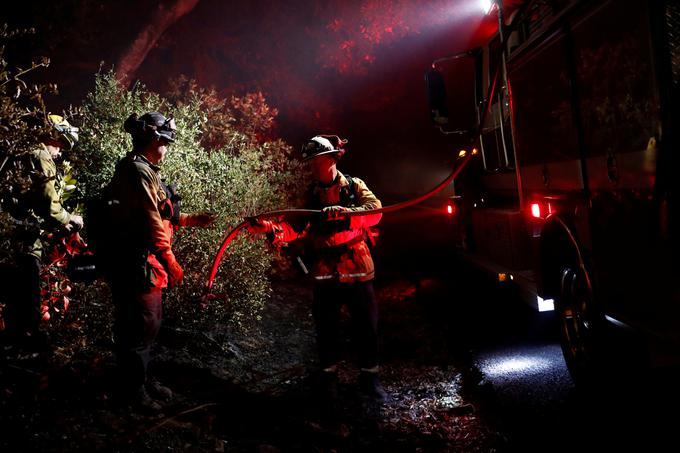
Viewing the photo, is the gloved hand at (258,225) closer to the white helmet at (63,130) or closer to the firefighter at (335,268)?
the firefighter at (335,268)

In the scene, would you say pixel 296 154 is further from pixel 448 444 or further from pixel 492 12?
pixel 448 444

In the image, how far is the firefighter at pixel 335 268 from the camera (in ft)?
13.4

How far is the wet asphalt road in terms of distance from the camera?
10.1 ft

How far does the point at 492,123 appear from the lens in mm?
5734

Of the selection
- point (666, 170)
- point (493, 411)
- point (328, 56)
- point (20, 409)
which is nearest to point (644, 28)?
point (666, 170)

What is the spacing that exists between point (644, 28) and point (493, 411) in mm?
2605

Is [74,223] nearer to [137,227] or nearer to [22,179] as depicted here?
[137,227]

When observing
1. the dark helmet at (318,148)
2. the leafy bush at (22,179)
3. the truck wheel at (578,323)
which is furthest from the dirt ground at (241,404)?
the dark helmet at (318,148)

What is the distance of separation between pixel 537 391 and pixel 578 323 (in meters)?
0.61

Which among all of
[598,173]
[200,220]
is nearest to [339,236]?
[200,220]

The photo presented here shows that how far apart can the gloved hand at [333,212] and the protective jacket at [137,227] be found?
121 centimetres

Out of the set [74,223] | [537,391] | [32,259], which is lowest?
[537,391]

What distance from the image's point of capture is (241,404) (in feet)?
13.1

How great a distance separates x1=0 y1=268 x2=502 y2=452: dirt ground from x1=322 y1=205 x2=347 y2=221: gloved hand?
145 cm
